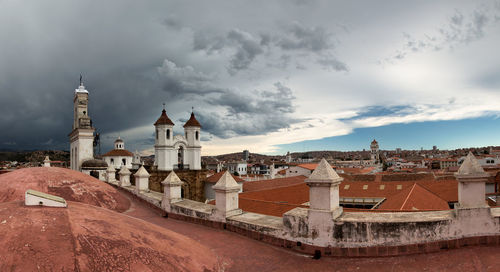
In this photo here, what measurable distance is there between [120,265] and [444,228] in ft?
15.1

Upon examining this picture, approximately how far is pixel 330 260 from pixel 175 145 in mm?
33516

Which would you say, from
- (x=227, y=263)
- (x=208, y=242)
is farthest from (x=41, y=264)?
(x=208, y=242)

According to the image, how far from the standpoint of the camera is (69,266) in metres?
3.12

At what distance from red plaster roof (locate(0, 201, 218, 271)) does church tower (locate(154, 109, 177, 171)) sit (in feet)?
104

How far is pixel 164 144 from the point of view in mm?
35531

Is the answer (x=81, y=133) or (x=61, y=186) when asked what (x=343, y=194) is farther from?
(x=81, y=133)

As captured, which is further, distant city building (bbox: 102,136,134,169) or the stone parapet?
distant city building (bbox: 102,136,134,169)

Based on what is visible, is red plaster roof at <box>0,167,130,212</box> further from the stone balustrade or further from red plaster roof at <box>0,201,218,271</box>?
the stone balustrade

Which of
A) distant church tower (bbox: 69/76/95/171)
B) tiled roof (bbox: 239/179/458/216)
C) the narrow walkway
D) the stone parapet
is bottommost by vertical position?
tiled roof (bbox: 239/179/458/216)

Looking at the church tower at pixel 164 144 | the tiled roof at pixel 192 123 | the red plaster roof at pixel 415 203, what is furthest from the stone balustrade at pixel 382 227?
the tiled roof at pixel 192 123

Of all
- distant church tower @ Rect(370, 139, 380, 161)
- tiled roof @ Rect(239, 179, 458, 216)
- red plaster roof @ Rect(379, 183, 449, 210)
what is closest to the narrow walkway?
tiled roof @ Rect(239, 179, 458, 216)

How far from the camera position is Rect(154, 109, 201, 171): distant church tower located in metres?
35.5

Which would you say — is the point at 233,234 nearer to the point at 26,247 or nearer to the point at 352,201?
the point at 26,247

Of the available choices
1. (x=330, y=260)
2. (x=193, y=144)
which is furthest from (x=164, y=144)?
(x=330, y=260)
